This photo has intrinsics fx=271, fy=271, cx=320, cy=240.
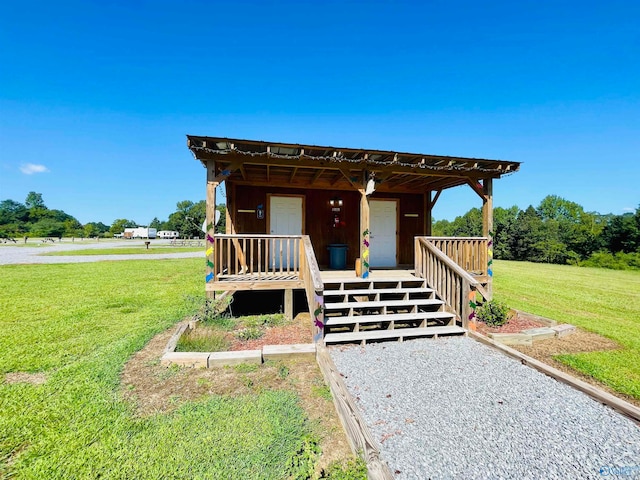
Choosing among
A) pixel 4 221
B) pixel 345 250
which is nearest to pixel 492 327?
pixel 345 250

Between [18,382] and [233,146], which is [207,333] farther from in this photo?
[233,146]

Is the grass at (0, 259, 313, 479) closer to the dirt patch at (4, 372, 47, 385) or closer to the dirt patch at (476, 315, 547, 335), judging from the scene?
the dirt patch at (4, 372, 47, 385)

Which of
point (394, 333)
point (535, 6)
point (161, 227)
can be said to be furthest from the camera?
point (161, 227)

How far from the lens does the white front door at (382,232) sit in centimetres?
877

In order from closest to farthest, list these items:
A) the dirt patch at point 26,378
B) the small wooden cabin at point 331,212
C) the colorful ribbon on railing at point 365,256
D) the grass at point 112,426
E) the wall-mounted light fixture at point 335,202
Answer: the grass at point 112,426 → the dirt patch at point 26,378 → the small wooden cabin at point 331,212 → the colorful ribbon on railing at point 365,256 → the wall-mounted light fixture at point 335,202

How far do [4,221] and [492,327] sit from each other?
106150 mm

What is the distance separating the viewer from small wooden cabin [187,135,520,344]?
214 inches

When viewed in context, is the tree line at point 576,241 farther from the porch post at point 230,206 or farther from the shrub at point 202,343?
the shrub at point 202,343

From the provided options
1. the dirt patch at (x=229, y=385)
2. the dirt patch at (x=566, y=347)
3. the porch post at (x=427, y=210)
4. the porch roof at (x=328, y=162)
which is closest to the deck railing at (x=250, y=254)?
the porch roof at (x=328, y=162)

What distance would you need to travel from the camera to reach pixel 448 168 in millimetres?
6223

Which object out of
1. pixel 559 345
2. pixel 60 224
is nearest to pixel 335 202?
pixel 559 345

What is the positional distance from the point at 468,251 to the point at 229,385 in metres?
5.85

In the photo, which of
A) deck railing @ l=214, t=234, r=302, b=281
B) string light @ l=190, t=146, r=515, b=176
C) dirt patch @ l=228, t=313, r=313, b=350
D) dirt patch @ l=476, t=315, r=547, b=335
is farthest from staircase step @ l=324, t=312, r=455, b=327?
string light @ l=190, t=146, r=515, b=176

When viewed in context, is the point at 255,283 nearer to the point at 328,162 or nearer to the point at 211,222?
the point at 211,222
